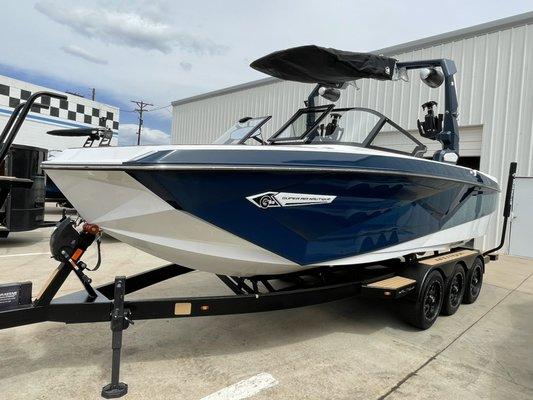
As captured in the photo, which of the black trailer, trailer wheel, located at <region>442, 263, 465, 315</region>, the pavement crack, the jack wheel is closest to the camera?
the jack wheel

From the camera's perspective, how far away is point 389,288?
298 cm

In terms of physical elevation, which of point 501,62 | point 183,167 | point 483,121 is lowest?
point 183,167

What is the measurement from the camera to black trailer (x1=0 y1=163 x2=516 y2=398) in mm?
2143

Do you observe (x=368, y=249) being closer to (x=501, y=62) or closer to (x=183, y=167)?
(x=183, y=167)

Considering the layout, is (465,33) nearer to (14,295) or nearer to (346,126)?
(346,126)

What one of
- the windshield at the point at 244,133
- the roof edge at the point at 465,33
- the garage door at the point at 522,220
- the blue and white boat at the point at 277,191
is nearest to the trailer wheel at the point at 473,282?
the blue and white boat at the point at 277,191

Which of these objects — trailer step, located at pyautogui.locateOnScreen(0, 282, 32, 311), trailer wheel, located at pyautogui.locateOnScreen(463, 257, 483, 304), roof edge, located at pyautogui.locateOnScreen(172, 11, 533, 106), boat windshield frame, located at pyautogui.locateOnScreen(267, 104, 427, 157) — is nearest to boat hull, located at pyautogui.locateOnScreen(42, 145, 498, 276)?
boat windshield frame, located at pyautogui.locateOnScreen(267, 104, 427, 157)

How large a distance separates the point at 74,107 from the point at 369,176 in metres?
9.27

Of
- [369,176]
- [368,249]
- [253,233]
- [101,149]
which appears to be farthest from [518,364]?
[101,149]

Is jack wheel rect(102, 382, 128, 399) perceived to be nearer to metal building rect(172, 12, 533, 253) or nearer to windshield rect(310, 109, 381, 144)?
windshield rect(310, 109, 381, 144)

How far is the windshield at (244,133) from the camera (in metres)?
3.18

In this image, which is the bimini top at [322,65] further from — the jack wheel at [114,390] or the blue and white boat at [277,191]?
the jack wheel at [114,390]

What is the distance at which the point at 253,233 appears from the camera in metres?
2.41

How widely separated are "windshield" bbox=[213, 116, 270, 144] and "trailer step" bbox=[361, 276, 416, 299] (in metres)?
1.39
